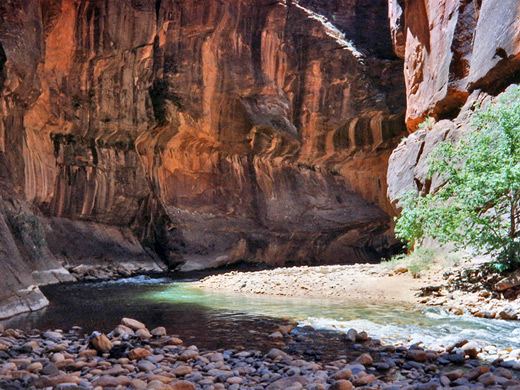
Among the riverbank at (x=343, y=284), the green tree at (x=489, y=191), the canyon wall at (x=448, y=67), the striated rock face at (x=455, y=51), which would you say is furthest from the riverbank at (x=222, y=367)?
the striated rock face at (x=455, y=51)

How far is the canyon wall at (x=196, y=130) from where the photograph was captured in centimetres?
2195

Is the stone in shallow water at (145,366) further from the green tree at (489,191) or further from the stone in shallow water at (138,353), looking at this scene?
the green tree at (489,191)

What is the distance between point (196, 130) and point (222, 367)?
2434cm

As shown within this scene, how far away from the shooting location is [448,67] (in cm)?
1766

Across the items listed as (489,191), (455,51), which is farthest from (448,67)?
(489,191)

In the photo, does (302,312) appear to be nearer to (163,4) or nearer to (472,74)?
(472,74)

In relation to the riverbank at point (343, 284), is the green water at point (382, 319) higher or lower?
higher

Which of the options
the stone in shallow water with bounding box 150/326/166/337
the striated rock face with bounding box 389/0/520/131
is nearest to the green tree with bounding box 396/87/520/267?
the striated rock face with bounding box 389/0/520/131

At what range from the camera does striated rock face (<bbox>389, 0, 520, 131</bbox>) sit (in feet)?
48.4

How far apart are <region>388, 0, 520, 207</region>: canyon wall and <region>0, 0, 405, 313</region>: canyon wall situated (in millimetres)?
10533

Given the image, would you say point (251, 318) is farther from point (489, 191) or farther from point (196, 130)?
point (196, 130)

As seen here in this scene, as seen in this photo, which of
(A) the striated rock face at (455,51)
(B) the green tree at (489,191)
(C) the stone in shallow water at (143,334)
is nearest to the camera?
(C) the stone in shallow water at (143,334)

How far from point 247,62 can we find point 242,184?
785 cm

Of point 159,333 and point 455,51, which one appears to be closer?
point 159,333
